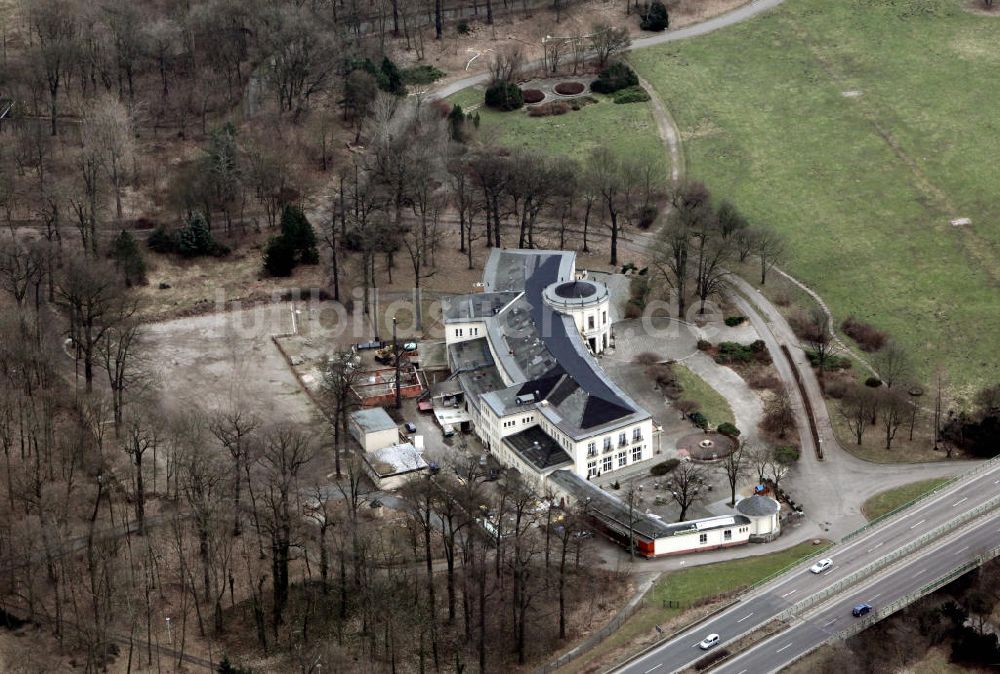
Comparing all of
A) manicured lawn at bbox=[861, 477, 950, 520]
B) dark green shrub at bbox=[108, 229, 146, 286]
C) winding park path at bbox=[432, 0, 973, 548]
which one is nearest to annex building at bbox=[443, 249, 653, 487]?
winding park path at bbox=[432, 0, 973, 548]

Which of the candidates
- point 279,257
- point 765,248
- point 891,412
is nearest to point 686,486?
point 891,412

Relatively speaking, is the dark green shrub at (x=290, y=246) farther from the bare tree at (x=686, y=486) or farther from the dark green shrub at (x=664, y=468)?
the bare tree at (x=686, y=486)

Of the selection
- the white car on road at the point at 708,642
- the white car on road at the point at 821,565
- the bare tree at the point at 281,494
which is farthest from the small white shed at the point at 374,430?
the white car on road at the point at 821,565

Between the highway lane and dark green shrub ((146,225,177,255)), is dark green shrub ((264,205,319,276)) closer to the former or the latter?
dark green shrub ((146,225,177,255))

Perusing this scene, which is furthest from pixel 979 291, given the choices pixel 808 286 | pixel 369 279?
pixel 369 279

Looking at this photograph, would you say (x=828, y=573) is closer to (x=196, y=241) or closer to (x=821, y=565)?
(x=821, y=565)

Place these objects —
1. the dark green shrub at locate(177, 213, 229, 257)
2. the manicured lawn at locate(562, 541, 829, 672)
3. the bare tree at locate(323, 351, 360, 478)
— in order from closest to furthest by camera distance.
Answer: the manicured lawn at locate(562, 541, 829, 672) < the bare tree at locate(323, 351, 360, 478) < the dark green shrub at locate(177, 213, 229, 257)

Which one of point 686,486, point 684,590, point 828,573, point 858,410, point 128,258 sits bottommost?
point 684,590
